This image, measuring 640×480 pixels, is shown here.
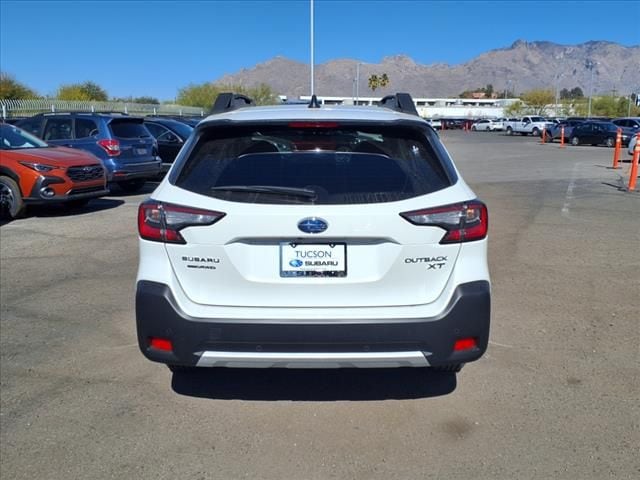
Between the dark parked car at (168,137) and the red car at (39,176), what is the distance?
5857 mm

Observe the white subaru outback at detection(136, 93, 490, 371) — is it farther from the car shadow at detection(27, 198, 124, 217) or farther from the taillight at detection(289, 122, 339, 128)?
the car shadow at detection(27, 198, 124, 217)

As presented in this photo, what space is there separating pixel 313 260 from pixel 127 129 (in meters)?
11.5

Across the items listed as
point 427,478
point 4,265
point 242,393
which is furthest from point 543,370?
point 4,265

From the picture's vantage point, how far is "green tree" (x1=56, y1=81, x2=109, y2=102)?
5572cm

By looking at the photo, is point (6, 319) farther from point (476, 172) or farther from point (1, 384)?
point (476, 172)

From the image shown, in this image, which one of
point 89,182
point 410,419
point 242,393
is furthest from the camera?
point 89,182

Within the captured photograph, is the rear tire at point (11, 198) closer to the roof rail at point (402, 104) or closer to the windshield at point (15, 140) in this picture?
the windshield at point (15, 140)

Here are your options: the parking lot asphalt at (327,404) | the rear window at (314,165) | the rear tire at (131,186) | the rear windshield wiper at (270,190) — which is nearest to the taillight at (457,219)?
the rear window at (314,165)

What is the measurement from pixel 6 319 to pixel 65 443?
255 cm

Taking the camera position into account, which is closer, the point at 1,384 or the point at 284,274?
the point at 284,274

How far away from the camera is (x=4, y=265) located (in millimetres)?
7664

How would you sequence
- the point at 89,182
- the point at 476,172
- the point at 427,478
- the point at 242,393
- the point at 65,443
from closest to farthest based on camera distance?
the point at 427,478 → the point at 65,443 → the point at 242,393 → the point at 89,182 → the point at 476,172

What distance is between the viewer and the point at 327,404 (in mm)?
3980

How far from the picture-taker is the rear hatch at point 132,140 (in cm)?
1321
